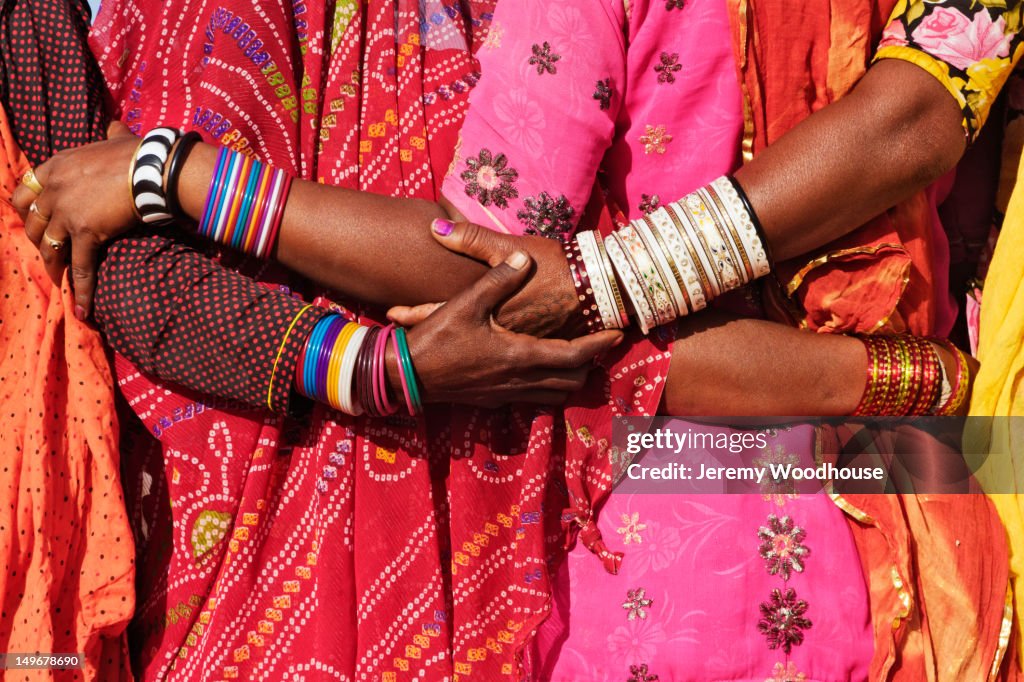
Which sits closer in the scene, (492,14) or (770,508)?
(770,508)

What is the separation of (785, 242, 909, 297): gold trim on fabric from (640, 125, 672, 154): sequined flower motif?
0.30 m

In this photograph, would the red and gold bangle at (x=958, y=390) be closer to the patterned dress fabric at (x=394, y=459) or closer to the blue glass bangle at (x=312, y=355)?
the patterned dress fabric at (x=394, y=459)

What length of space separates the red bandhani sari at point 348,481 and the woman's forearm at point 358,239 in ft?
0.38

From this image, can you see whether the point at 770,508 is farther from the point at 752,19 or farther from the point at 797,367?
the point at 752,19

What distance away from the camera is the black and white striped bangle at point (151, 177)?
4.60ft

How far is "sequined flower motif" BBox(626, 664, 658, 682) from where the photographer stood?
1433 millimetres

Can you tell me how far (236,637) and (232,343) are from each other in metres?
0.49

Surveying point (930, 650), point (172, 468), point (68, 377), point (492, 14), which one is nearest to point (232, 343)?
point (172, 468)

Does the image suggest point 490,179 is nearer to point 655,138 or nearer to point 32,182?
point 655,138

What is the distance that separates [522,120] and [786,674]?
0.95 m

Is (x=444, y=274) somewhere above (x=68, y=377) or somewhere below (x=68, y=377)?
above

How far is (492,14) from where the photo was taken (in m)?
1.65

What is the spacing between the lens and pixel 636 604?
4.75 ft

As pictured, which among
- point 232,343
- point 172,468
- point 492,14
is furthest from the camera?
point 492,14
